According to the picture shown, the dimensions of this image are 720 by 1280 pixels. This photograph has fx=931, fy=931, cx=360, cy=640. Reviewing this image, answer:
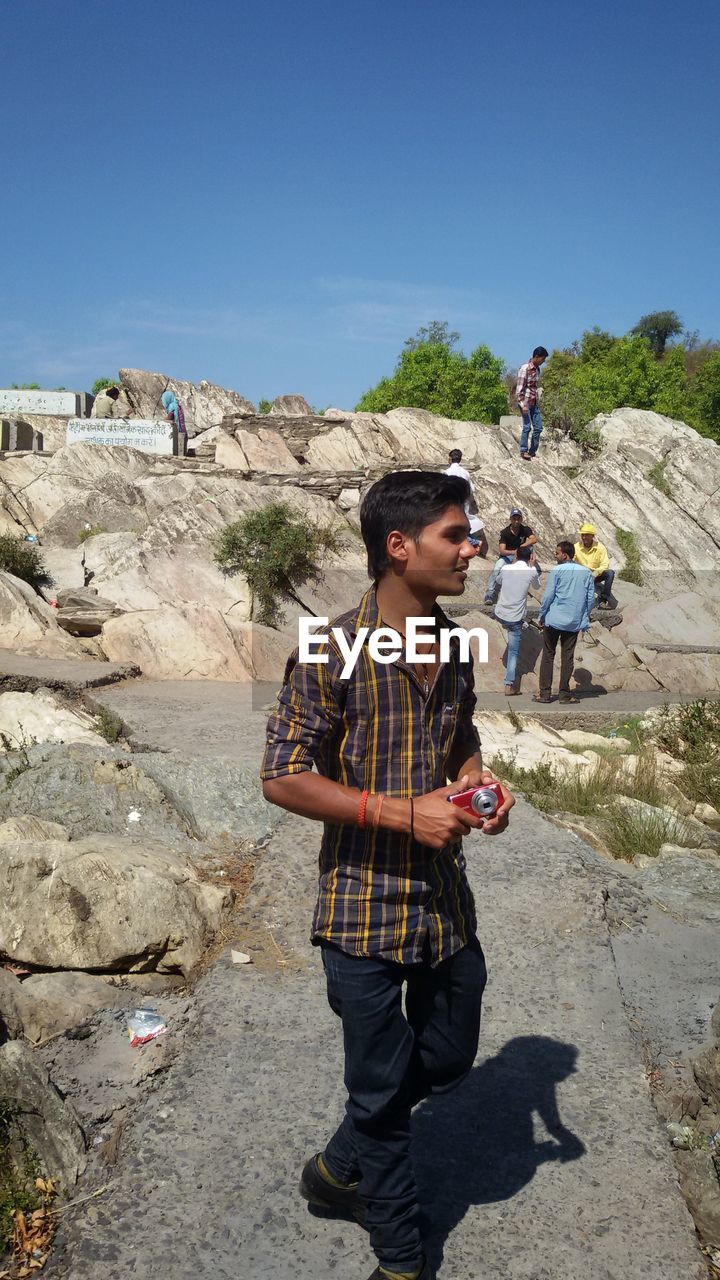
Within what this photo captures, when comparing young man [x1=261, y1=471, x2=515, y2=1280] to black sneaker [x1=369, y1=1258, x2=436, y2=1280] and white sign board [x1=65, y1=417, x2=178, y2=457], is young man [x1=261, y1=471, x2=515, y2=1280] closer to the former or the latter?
black sneaker [x1=369, y1=1258, x2=436, y2=1280]

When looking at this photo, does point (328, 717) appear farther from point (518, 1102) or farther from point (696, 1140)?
point (696, 1140)

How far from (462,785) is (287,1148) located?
136 cm

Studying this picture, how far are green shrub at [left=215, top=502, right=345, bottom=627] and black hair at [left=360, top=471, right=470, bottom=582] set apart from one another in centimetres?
1013

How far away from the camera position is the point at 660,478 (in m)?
18.9

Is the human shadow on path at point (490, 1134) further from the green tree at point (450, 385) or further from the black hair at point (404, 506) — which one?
the green tree at point (450, 385)

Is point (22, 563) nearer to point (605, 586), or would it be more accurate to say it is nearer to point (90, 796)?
point (90, 796)

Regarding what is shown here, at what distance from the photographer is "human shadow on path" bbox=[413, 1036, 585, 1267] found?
2.49 m

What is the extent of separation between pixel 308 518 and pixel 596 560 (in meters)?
4.52

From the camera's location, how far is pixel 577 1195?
A: 2.48 m

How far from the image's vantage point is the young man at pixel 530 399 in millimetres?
16234

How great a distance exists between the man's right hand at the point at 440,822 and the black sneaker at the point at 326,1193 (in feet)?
3.31

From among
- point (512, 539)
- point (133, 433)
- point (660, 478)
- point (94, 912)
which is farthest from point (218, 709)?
point (660, 478)

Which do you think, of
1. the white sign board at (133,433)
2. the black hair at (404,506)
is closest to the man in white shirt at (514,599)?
the black hair at (404,506)

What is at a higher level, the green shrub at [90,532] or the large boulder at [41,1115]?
the green shrub at [90,532]
